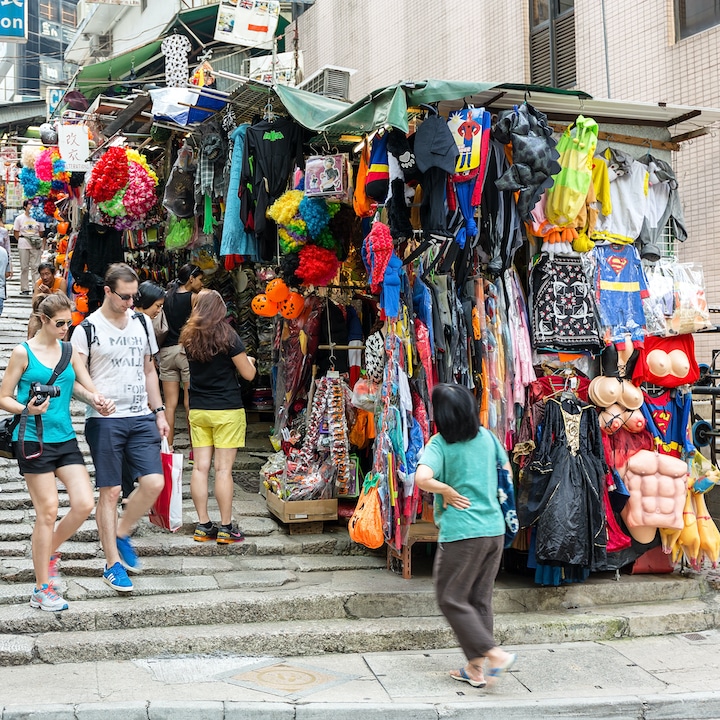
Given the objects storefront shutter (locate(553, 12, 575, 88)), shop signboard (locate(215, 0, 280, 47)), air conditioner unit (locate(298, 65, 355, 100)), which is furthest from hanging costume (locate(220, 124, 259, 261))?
shop signboard (locate(215, 0, 280, 47))

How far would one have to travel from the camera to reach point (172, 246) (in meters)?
10.6

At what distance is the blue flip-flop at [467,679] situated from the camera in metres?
→ 5.45

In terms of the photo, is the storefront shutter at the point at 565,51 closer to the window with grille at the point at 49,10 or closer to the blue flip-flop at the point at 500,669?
the blue flip-flop at the point at 500,669

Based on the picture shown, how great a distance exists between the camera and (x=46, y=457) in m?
5.91

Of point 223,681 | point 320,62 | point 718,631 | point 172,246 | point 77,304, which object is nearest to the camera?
point 223,681

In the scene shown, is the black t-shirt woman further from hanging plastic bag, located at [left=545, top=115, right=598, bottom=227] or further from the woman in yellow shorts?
hanging plastic bag, located at [left=545, top=115, right=598, bottom=227]

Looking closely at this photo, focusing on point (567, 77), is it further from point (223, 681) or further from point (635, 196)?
point (223, 681)

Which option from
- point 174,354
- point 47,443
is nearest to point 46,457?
point 47,443

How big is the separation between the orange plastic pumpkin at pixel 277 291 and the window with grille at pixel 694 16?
19.7ft

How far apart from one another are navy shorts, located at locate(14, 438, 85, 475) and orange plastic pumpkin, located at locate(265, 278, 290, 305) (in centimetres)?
304

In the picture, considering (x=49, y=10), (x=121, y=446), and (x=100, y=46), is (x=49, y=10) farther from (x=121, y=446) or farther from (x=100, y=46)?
(x=121, y=446)

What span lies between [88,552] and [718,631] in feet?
16.2

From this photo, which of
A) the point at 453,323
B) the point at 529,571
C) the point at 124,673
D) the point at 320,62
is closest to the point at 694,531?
the point at 529,571

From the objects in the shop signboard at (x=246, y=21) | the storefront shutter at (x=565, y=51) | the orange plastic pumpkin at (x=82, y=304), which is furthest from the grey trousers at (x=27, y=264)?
the storefront shutter at (x=565, y=51)
